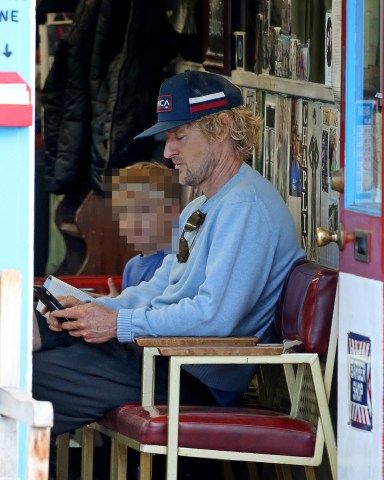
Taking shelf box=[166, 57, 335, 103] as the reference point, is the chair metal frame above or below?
below

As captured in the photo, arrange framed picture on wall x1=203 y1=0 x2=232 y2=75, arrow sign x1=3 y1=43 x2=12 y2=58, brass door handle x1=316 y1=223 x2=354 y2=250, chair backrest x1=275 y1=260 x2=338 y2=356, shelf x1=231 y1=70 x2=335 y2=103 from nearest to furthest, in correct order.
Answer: arrow sign x1=3 y1=43 x2=12 y2=58 < brass door handle x1=316 y1=223 x2=354 y2=250 < chair backrest x1=275 y1=260 x2=338 y2=356 < shelf x1=231 y1=70 x2=335 y2=103 < framed picture on wall x1=203 y1=0 x2=232 y2=75

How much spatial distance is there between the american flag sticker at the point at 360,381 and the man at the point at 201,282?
584mm

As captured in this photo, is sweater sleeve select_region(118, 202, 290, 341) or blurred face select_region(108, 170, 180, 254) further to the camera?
blurred face select_region(108, 170, 180, 254)

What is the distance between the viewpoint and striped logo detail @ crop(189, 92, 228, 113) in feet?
15.4

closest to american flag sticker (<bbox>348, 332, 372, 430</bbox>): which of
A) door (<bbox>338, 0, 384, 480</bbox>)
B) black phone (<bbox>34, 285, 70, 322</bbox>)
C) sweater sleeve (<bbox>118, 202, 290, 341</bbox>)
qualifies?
door (<bbox>338, 0, 384, 480</bbox>)

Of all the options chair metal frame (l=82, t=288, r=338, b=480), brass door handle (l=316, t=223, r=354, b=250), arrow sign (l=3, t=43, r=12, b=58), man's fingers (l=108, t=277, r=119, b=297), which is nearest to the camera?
arrow sign (l=3, t=43, r=12, b=58)

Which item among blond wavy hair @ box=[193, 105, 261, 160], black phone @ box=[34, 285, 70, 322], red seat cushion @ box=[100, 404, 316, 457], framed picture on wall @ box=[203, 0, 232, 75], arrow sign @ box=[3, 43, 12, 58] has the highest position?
framed picture on wall @ box=[203, 0, 232, 75]

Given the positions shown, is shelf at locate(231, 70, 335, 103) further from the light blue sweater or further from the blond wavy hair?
the light blue sweater

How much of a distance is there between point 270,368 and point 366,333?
3.91ft

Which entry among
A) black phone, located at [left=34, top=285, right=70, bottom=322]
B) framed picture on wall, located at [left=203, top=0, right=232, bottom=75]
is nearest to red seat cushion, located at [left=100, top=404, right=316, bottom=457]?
black phone, located at [left=34, top=285, right=70, bottom=322]

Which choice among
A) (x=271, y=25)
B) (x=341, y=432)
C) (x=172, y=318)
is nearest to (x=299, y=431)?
(x=341, y=432)

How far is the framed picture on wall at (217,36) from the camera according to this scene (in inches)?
243

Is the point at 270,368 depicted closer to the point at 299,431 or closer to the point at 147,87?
the point at 299,431

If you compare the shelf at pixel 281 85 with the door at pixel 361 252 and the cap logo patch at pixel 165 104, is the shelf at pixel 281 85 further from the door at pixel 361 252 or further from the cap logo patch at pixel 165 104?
the door at pixel 361 252
